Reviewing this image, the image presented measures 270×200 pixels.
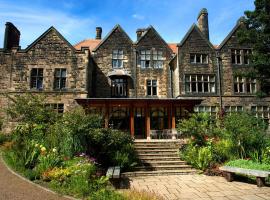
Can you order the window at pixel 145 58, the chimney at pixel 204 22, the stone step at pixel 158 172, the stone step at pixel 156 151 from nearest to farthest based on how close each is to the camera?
the stone step at pixel 158 172
the stone step at pixel 156 151
the window at pixel 145 58
the chimney at pixel 204 22

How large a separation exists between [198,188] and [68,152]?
5458 millimetres

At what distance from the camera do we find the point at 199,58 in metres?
23.5

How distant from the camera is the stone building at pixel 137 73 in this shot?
2109 centimetres

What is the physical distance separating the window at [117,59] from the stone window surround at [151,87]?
304 centimetres

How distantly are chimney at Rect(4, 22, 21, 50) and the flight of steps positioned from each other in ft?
52.7

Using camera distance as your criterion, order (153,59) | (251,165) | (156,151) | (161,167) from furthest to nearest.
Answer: (153,59) → (156,151) → (161,167) → (251,165)

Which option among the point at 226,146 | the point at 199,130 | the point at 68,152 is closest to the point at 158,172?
the point at 199,130

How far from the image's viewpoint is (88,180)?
7.56 meters

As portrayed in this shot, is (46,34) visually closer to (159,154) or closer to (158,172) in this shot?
(159,154)

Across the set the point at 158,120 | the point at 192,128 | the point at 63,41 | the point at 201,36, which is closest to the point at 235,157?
the point at 192,128

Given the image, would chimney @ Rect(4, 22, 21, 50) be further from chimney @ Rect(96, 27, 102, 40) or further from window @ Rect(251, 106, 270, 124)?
window @ Rect(251, 106, 270, 124)

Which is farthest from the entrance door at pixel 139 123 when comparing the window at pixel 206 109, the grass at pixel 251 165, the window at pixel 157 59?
the grass at pixel 251 165

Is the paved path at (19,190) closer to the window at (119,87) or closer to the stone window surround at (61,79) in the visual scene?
the stone window surround at (61,79)

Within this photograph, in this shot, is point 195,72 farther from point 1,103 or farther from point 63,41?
point 1,103
